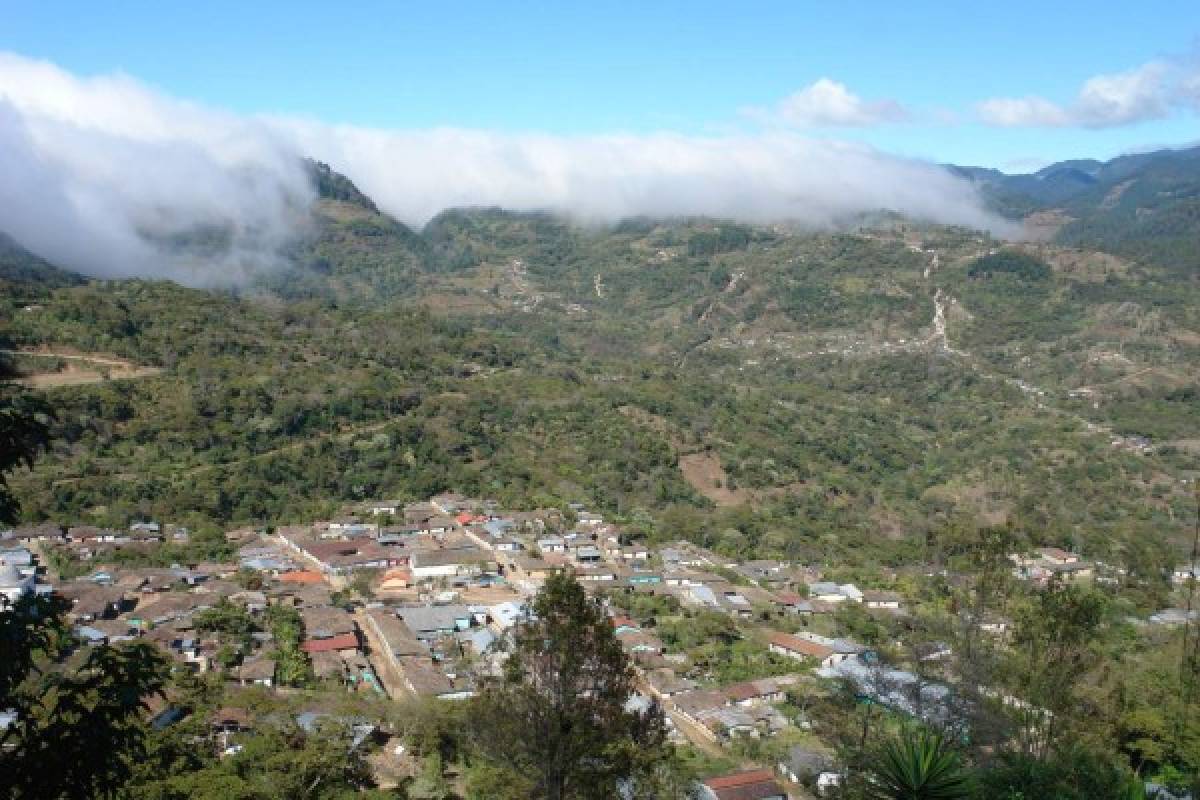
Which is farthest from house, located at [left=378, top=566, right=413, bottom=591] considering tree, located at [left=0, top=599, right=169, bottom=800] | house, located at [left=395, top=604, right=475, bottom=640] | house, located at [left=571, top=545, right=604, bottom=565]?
tree, located at [left=0, top=599, right=169, bottom=800]

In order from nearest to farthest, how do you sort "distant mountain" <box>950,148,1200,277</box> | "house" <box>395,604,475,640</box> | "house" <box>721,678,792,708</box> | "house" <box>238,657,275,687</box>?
"house" <box>238,657,275,687</box> → "house" <box>721,678,792,708</box> → "house" <box>395,604,475,640</box> → "distant mountain" <box>950,148,1200,277</box>

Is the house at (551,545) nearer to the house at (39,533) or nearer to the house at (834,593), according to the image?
the house at (834,593)

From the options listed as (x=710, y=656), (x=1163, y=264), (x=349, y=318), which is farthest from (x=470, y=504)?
(x=1163, y=264)

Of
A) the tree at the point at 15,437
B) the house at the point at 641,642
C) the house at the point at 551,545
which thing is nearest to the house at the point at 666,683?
the house at the point at 641,642

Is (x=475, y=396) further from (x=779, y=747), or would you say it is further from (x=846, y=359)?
(x=846, y=359)

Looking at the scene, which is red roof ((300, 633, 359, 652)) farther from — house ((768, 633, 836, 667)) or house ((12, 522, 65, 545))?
house ((12, 522, 65, 545))
